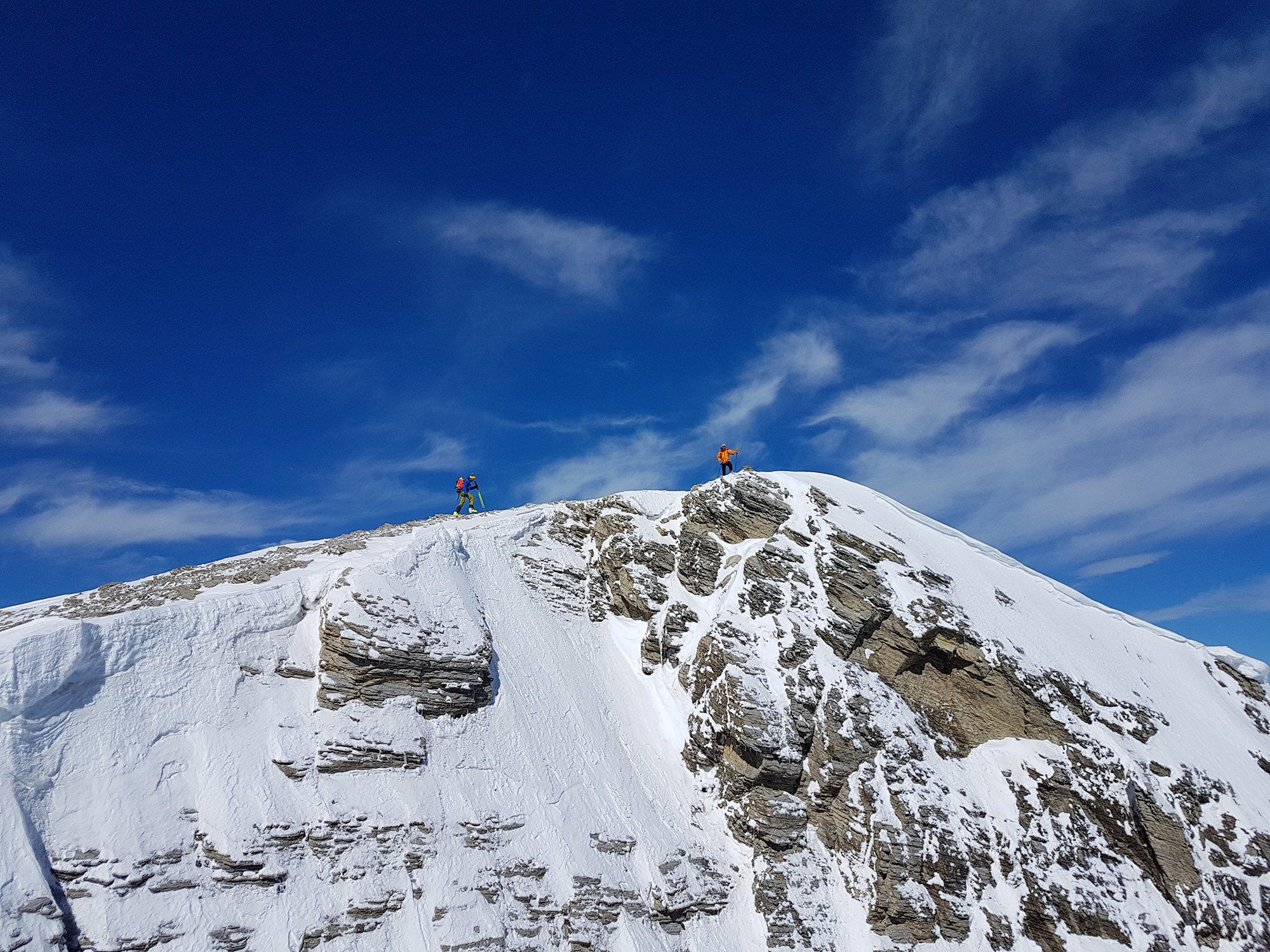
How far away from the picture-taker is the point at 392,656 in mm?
23328

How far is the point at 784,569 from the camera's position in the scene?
29000 millimetres

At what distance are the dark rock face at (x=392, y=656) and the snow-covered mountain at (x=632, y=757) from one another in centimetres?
11

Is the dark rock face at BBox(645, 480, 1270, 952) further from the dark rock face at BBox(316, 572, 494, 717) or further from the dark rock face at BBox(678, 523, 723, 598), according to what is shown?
the dark rock face at BBox(316, 572, 494, 717)

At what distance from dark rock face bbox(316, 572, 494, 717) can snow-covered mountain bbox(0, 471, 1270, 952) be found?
0.37 ft

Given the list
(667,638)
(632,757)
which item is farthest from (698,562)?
(632,757)

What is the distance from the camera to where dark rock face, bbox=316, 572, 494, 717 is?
2275 centimetres

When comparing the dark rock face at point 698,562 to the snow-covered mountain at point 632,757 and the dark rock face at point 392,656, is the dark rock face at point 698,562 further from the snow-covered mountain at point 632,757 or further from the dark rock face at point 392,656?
the dark rock face at point 392,656

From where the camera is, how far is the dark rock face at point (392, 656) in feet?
74.6

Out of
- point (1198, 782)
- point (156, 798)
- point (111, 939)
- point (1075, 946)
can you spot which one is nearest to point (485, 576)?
point (156, 798)

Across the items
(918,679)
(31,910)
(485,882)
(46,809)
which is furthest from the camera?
(918,679)

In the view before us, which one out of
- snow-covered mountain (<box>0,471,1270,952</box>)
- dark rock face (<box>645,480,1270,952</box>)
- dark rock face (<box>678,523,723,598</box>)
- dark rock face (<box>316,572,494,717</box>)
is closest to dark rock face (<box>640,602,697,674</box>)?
snow-covered mountain (<box>0,471,1270,952</box>)

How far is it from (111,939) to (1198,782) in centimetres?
3193

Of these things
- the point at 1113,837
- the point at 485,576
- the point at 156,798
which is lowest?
the point at 1113,837

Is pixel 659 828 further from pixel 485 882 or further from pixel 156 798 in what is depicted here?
pixel 156 798
